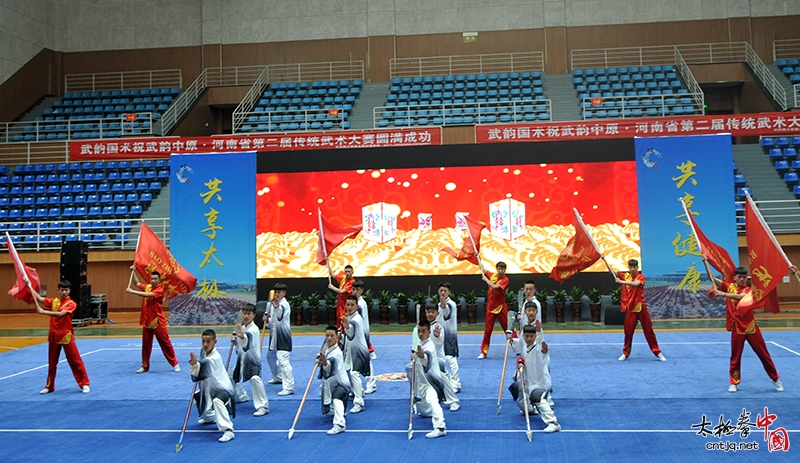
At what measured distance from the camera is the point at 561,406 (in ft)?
32.1

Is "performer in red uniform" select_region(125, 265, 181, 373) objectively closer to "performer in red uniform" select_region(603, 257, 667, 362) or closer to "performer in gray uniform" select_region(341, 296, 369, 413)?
"performer in gray uniform" select_region(341, 296, 369, 413)

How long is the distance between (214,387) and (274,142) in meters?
13.9

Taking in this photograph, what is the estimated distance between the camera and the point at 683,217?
18.4 metres

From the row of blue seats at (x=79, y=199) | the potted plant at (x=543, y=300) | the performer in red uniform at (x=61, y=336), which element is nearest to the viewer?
the performer in red uniform at (x=61, y=336)

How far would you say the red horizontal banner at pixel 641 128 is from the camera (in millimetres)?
20703

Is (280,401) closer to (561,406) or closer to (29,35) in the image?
(561,406)

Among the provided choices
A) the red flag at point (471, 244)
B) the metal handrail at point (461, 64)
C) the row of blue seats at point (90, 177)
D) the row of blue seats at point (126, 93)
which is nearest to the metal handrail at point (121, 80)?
the row of blue seats at point (126, 93)

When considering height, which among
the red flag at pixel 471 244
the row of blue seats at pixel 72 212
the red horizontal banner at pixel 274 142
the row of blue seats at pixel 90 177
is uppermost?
the red horizontal banner at pixel 274 142

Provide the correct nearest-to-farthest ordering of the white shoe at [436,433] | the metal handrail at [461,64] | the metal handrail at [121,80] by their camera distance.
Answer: the white shoe at [436,433]
the metal handrail at [461,64]
the metal handrail at [121,80]

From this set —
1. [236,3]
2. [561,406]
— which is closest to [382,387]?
[561,406]

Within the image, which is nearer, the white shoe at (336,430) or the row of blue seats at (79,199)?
the white shoe at (336,430)

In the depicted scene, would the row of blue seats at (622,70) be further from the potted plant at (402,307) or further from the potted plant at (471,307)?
the potted plant at (402,307)

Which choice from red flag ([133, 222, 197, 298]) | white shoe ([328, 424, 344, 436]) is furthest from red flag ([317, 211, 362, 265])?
white shoe ([328, 424, 344, 436])

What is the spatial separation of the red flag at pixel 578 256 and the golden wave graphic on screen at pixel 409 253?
5376mm
